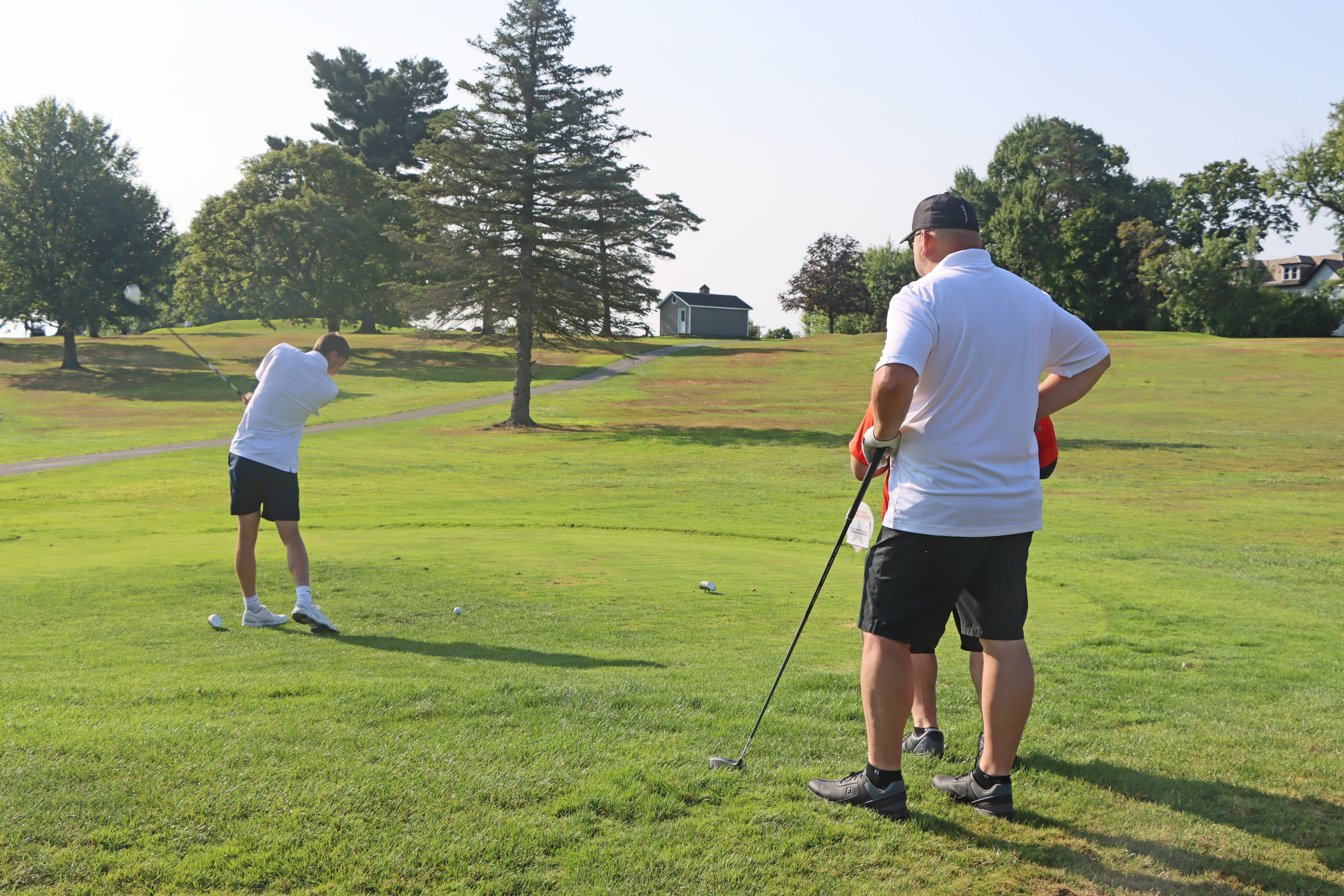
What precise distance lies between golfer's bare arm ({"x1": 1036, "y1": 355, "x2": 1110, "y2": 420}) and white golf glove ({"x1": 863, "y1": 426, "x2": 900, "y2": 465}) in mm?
683

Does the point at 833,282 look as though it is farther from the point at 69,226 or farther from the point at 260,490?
the point at 260,490

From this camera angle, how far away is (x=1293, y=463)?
25.1 m

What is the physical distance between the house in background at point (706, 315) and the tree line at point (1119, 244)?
601 centimetres

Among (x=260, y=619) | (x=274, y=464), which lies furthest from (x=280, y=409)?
(x=260, y=619)

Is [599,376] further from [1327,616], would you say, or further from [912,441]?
[912,441]

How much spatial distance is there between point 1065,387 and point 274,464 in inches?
219

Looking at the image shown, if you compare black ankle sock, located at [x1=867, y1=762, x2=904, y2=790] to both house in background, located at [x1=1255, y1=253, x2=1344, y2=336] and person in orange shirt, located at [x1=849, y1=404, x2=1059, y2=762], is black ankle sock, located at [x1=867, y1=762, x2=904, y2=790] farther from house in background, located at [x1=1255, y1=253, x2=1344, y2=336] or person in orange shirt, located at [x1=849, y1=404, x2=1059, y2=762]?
house in background, located at [x1=1255, y1=253, x2=1344, y2=336]

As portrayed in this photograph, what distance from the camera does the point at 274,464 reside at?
6.90 m

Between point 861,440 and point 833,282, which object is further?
point 833,282

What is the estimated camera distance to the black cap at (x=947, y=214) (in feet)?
12.3

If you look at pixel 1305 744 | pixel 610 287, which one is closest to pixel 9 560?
pixel 1305 744

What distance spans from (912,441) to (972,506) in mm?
331

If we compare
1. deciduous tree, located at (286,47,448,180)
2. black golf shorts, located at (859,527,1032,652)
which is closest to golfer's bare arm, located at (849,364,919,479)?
black golf shorts, located at (859,527,1032,652)

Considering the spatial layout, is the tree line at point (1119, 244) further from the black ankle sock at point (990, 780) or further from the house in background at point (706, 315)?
the black ankle sock at point (990, 780)
